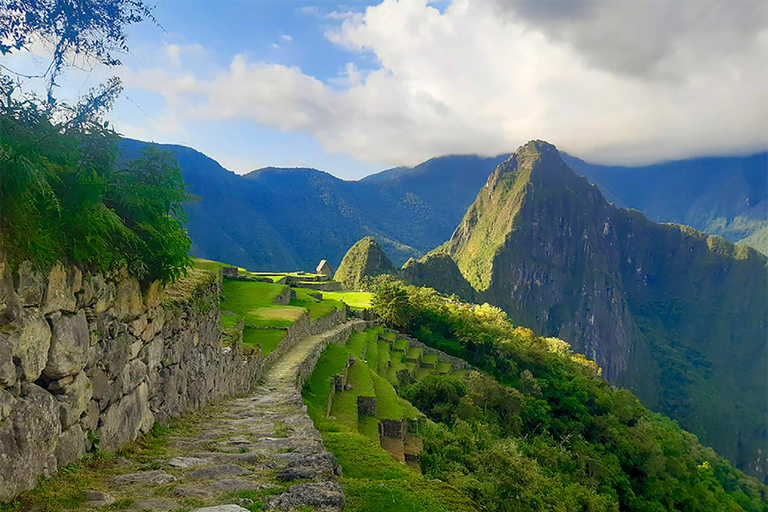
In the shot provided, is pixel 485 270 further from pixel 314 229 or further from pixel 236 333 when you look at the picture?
pixel 236 333

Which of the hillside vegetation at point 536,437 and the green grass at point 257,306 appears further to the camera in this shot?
the green grass at point 257,306

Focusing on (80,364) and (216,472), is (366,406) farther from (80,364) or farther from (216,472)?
(80,364)

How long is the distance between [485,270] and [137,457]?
136m

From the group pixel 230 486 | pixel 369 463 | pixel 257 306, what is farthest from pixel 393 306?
pixel 230 486

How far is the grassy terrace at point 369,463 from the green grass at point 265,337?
5.11ft

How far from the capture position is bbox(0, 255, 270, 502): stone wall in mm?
2971

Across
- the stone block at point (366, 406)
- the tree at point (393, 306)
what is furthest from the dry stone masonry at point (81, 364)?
the tree at point (393, 306)

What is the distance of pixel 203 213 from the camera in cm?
15588

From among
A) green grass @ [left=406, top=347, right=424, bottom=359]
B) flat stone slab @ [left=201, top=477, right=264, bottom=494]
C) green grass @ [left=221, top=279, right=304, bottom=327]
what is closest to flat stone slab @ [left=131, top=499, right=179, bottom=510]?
flat stone slab @ [left=201, top=477, right=264, bottom=494]

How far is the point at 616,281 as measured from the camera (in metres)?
172

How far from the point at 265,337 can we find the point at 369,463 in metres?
9.46

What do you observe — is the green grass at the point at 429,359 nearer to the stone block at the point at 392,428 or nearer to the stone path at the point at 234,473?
the stone block at the point at 392,428

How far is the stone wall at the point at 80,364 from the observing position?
9.75ft

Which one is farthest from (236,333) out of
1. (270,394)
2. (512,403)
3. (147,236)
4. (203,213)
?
(203,213)
